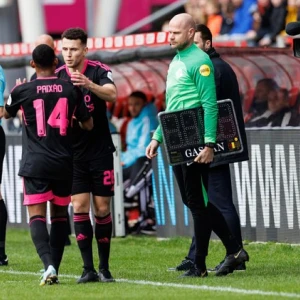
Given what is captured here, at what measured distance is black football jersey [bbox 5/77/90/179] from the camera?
1050cm

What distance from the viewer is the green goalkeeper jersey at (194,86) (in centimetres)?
1062

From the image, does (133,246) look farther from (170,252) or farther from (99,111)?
(99,111)

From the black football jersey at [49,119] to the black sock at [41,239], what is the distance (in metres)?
0.41

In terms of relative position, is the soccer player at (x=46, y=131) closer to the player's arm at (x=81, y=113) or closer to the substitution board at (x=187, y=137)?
the player's arm at (x=81, y=113)

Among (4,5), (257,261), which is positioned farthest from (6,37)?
(257,261)

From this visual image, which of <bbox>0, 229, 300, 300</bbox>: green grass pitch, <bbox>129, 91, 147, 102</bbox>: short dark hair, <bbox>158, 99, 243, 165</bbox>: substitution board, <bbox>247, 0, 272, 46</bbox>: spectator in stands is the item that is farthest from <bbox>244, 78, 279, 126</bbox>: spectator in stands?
<bbox>247, 0, 272, 46</bbox>: spectator in stands

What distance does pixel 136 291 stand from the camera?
32.8ft

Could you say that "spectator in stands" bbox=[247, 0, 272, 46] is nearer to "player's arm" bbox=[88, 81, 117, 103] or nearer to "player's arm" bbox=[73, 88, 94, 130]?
"player's arm" bbox=[88, 81, 117, 103]

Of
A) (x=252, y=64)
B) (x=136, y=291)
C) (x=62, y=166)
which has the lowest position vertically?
(x=136, y=291)

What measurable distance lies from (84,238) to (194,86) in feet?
5.18

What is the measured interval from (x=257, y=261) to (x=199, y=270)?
5.53 feet

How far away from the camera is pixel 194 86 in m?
10.7

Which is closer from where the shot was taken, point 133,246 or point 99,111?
point 99,111

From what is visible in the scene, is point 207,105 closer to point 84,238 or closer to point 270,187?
point 84,238
